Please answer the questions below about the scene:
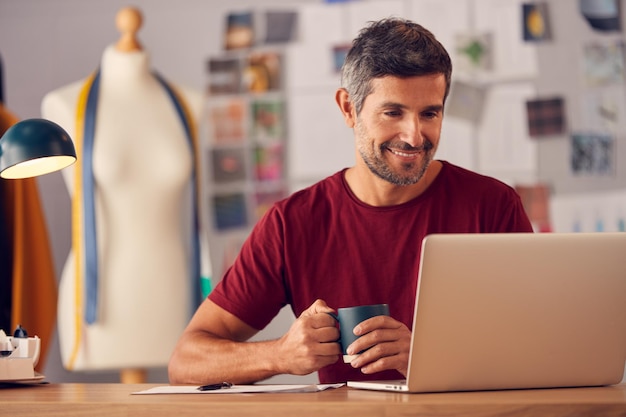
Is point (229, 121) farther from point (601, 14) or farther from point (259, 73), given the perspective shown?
point (601, 14)

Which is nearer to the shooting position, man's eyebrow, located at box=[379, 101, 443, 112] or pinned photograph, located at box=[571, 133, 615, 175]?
man's eyebrow, located at box=[379, 101, 443, 112]

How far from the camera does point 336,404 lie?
1195 mm

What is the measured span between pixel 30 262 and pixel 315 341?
6.25 ft

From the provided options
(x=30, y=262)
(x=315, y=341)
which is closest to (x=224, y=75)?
(x=30, y=262)

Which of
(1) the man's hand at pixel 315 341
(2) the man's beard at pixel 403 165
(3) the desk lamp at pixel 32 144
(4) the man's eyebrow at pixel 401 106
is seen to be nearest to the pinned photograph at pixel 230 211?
(2) the man's beard at pixel 403 165

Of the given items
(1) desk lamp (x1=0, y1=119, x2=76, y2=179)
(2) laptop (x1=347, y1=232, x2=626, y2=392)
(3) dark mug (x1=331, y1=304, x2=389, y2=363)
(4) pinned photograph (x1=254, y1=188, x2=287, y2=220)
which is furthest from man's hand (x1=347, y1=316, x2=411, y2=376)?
(4) pinned photograph (x1=254, y1=188, x2=287, y2=220)

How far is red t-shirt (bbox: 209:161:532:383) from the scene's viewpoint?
1.91m

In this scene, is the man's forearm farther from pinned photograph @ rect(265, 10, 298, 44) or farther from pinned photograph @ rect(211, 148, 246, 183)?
pinned photograph @ rect(265, 10, 298, 44)

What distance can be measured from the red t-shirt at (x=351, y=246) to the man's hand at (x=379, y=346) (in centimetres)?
40

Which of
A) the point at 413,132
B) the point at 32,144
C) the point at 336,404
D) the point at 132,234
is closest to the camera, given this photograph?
the point at 336,404

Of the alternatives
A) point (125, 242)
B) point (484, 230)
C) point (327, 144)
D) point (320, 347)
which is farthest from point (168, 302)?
point (320, 347)

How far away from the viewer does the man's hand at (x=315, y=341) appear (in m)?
1.51

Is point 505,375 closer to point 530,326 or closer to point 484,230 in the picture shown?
point 530,326

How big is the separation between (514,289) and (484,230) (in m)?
0.67
